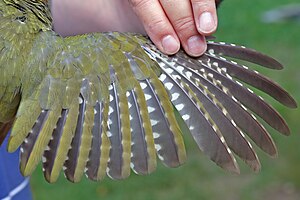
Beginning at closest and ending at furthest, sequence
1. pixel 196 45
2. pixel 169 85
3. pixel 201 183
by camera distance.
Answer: pixel 196 45
pixel 169 85
pixel 201 183

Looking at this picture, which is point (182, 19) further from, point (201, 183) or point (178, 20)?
point (201, 183)

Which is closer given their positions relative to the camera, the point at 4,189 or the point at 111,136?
the point at 111,136

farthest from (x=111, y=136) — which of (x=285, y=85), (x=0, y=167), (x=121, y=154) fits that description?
(x=285, y=85)

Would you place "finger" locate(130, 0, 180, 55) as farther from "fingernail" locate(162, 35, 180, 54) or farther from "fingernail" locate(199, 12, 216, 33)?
"fingernail" locate(199, 12, 216, 33)

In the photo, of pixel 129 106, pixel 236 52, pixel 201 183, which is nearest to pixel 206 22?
pixel 236 52

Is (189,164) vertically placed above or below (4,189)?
above

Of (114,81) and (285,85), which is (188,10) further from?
(285,85)

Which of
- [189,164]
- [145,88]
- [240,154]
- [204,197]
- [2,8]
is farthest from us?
[189,164]
